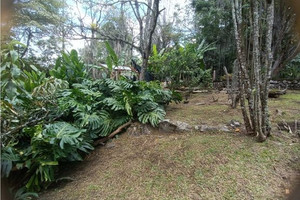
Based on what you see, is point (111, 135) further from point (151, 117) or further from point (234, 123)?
point (234, 123)

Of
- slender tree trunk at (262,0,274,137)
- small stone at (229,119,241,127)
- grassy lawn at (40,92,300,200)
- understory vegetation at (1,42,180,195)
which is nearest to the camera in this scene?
understory vegetation at (1,42,180,195)

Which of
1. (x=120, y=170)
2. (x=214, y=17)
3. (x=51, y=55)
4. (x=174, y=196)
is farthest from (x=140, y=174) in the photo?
(x=51, y=55)

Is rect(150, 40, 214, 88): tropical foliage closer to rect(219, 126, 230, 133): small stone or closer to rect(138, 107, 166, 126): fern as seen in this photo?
rect(138, 107, 166, 126): fern

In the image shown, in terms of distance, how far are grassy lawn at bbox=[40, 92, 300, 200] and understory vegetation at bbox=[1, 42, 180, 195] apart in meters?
0.27

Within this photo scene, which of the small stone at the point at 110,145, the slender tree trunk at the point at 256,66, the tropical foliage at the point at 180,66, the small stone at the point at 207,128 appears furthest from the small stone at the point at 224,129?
the tropical foliage at the point at 180,66

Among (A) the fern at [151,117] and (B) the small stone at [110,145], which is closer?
(B) the small stone at [110,145]

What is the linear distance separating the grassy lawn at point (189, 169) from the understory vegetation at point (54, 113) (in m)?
0.27

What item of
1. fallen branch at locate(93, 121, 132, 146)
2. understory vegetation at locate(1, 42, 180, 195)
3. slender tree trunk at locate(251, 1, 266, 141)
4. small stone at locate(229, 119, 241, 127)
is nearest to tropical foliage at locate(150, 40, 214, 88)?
understory vegetation at locate(1, 42, 180, 195)

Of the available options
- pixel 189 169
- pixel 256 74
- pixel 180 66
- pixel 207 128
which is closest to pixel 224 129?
pixel 207 128

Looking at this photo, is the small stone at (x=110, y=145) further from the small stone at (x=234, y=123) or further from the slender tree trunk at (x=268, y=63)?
the slender tree trunk at (x=268, y=63)

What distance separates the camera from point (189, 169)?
1689 mm

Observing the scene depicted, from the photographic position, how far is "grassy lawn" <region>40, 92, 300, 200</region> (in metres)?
1.46

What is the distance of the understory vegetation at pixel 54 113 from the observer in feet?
3.92

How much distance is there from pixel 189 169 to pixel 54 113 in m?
1.64
